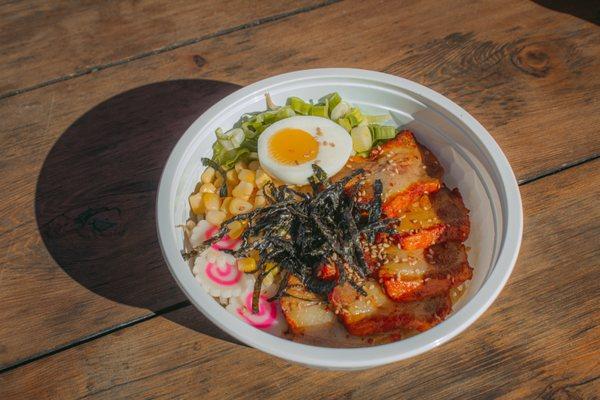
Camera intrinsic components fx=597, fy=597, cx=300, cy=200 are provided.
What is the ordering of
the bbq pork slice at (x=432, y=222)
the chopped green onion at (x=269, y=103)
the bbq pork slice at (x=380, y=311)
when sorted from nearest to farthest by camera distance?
the bbq pork slice at (x=380, y=311), the bbq pork slice at (x=432, y=222), the chopped green onion at (x=269, y=103)

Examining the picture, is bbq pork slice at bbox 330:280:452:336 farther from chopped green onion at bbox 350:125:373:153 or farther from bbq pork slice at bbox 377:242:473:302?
chopped green onion at bbox 350:125:373:153

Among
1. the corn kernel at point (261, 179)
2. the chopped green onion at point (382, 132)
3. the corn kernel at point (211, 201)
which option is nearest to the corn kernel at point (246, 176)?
the corn kernel at point (261, 179)

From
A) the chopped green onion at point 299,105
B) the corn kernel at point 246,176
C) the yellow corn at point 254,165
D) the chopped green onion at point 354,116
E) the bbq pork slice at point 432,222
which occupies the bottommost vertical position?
the bbq pork slice at point 432,222

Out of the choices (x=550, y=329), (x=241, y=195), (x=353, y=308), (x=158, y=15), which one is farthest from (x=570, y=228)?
(x=158, y=15)

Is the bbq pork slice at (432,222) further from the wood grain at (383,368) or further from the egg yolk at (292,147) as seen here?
the egg yolk at (292,147)

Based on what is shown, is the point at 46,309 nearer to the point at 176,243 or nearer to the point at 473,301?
the point at 176,243

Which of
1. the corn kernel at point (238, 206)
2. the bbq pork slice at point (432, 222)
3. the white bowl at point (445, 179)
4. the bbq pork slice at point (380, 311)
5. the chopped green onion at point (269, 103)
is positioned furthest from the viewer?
the chopped green onion at point (269, 103)
